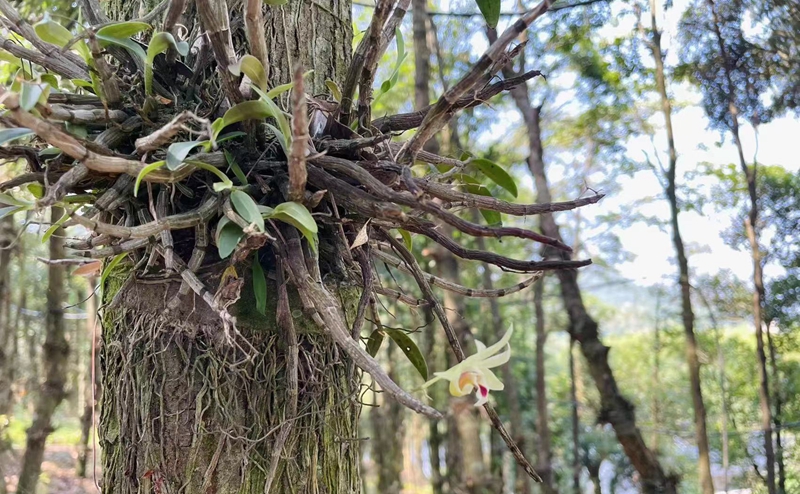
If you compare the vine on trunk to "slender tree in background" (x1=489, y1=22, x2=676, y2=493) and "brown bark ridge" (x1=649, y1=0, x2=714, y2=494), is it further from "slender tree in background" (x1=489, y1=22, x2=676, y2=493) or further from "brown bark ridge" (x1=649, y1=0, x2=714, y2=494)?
"brown bark ridge" (x1=649, y1=0, x2=714, y2=494)

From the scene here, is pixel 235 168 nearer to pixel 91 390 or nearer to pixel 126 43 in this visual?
pixel 126 43

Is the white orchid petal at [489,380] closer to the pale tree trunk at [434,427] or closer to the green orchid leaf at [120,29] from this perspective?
the green orchid leaf at [120,29]

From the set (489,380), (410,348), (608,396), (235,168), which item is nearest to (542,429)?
(608,396)

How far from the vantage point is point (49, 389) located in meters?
1.35

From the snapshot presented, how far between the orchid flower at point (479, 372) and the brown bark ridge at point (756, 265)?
1.08m

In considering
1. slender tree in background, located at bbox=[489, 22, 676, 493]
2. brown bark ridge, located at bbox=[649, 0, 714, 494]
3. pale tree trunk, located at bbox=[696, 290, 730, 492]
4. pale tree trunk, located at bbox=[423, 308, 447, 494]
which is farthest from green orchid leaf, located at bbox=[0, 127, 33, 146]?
pale tree trunk, located at bbox=[423, 308, 447, 494]

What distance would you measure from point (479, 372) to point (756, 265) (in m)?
1.11

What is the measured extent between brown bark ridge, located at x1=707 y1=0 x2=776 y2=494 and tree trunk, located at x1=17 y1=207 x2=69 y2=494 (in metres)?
1.71

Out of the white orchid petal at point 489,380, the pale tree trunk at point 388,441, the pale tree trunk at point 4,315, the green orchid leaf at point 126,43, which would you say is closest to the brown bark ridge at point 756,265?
the white orchid petal at point 489,380

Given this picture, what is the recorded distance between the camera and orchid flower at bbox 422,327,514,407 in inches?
14.1

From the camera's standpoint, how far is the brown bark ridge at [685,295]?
3.89 ft

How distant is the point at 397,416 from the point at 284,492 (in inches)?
101

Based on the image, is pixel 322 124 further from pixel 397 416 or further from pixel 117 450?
pixel 397 416

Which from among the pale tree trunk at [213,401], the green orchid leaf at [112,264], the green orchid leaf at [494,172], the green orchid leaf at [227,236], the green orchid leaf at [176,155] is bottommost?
the pale tree trunk at [213,401]
